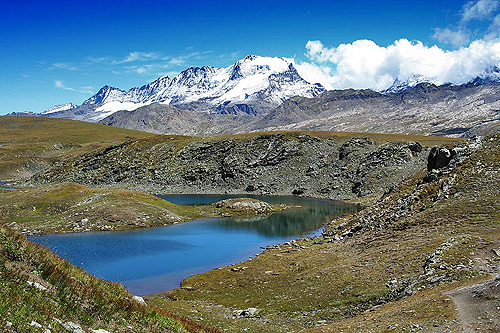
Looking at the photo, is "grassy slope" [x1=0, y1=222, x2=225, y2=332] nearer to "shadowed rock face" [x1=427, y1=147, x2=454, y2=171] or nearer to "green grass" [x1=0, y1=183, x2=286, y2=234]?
"shadowed rock face" [x1=427, y1=147, x2=454, y2=171]

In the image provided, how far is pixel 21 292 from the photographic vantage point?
47.8 ft

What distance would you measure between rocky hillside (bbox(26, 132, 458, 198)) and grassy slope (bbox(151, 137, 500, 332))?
87.6 meters

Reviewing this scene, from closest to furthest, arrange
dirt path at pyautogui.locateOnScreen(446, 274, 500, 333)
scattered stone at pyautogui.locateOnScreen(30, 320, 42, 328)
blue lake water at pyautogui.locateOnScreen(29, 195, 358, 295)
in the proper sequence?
1. scattered stone at pyautogui.locateOnScreen(30, 320, 42, 328)
2. dirt path at pyautogui.locateOnScreen(446, 274, 500, 333)
3. blue lake water at pyautogui.locateOnScreen(29, 195, 358, 295)

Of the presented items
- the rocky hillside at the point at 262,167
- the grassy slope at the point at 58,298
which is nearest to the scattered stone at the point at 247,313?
the grassy slope at the point at 58,298

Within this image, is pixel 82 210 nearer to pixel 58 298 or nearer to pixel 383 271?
pixel 383 271

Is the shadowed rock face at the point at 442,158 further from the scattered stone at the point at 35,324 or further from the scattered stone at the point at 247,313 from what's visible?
the scattered stone at the point at 35,324

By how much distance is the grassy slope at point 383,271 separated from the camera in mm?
27281

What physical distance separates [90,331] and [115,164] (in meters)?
185

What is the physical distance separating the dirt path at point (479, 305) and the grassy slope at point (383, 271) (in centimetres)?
61

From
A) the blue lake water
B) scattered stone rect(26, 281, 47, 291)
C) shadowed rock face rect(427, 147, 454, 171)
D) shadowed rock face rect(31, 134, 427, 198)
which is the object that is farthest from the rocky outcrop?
scattered stone rect(26, 281, 47, 291)

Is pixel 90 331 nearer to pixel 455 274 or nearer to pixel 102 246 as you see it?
pixel 455 274

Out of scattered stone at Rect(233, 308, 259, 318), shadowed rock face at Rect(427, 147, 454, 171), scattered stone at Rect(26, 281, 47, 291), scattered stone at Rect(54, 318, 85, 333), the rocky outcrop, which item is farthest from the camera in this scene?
the rocky outcrop

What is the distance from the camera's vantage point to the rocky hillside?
14775 centimetres

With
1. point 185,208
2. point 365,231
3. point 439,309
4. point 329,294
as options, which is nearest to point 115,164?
point 185,208
